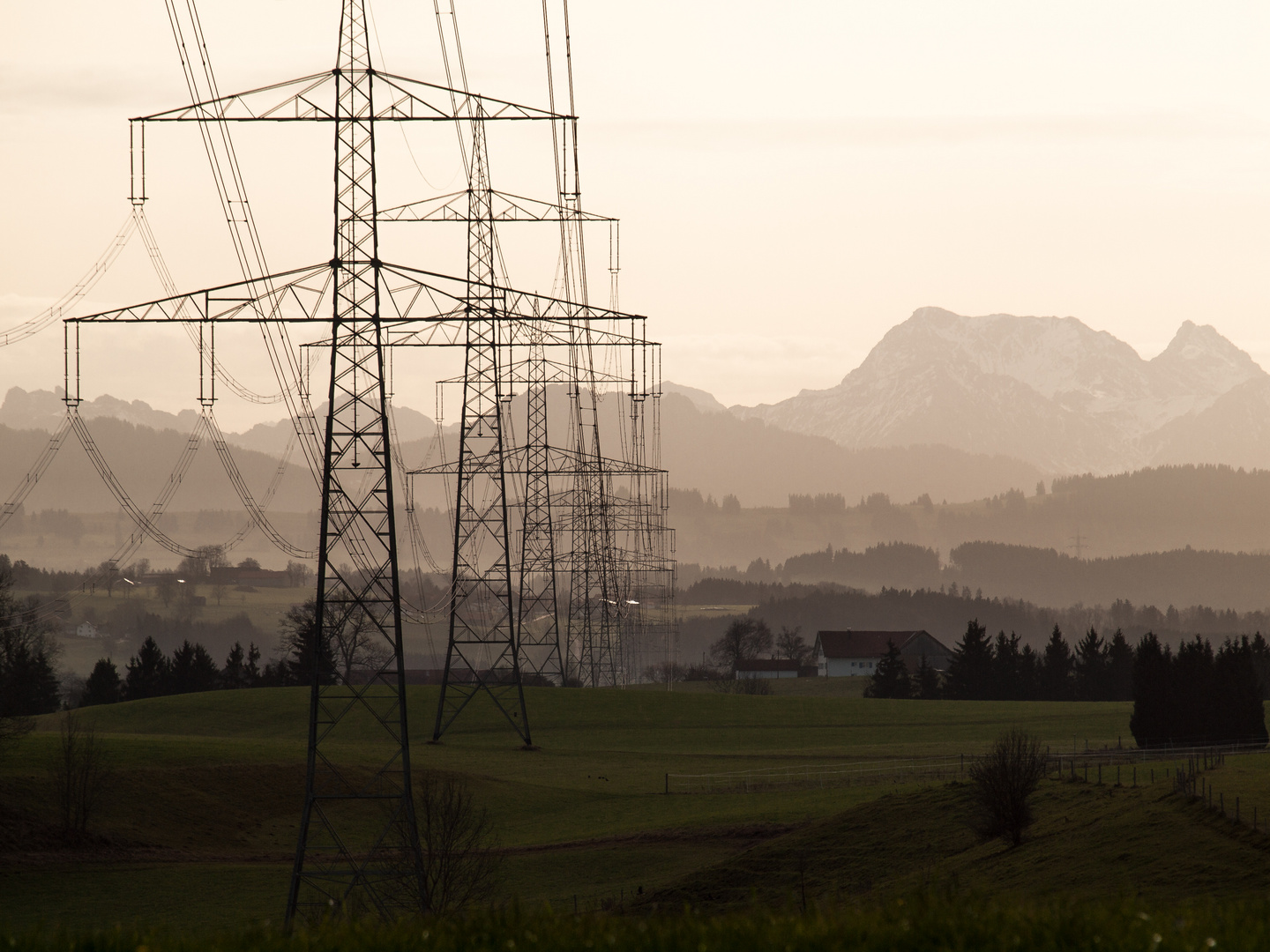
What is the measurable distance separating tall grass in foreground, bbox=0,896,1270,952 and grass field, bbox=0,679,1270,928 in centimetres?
1183

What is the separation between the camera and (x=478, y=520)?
203 feet

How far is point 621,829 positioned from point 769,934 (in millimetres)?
42177

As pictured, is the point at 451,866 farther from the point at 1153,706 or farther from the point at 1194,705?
the point at 1194,705

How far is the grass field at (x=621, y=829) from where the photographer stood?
127ft

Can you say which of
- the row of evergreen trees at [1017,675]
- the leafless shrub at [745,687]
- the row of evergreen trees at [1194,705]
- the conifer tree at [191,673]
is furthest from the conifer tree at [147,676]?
the row of evergreen trees at [1194,705]

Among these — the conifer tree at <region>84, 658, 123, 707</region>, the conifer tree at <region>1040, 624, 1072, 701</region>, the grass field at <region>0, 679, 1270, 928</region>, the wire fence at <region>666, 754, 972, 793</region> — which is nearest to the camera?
the grass field at <region>0, 679, 1270, 928</region>

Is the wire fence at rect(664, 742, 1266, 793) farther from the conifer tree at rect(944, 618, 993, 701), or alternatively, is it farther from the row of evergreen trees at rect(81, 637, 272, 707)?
the row of evergreen trees at rect(81, 637, 272, 707)

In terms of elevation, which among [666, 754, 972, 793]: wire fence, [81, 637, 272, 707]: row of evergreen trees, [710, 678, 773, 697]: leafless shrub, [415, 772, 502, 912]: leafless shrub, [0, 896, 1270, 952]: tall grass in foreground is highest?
[0, 896, 1270, 952]: tall grass in foreground

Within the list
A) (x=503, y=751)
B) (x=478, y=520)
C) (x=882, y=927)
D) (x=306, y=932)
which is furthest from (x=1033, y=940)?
(x=503, y=751)

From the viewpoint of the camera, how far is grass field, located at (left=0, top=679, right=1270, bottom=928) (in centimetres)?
3881

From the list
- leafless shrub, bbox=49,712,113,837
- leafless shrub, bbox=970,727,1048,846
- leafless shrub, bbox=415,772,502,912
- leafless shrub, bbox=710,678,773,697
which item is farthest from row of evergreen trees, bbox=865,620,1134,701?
leafless shrub, bbox=49,712,113,837

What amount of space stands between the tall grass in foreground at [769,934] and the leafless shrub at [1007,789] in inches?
1174

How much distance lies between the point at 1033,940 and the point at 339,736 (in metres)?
78.1

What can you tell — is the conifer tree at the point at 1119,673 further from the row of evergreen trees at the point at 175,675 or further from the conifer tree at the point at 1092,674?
the row of evergreen trees at the point at 175,675
